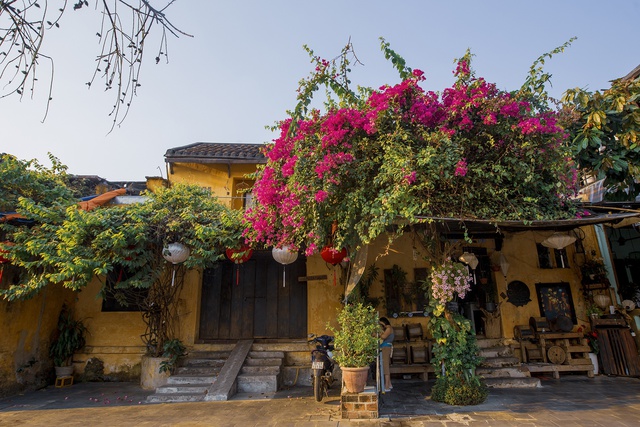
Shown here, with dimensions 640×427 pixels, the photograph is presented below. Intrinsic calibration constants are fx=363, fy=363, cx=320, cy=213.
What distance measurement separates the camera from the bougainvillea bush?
17.1 ft

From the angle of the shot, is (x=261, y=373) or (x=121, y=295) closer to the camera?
(x=261, y=373)

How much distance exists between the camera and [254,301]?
9359 mm

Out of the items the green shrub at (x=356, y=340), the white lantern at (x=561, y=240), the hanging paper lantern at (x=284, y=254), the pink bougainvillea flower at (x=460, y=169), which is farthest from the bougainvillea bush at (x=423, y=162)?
the white lantern at (x=561, y=240)

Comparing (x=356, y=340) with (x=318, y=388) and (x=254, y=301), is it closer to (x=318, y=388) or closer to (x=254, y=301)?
(x=318, y=388)

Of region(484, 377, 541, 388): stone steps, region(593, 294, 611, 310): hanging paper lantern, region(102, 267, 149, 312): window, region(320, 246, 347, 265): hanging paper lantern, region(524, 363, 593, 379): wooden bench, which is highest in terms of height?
region(320, 246, 347, 265): hanging paper lantern

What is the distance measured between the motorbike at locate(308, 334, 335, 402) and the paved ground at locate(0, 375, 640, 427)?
0.21m

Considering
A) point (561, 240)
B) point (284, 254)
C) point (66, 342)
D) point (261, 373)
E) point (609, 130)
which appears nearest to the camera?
point (609, 130)

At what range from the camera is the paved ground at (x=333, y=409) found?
5.29 meters

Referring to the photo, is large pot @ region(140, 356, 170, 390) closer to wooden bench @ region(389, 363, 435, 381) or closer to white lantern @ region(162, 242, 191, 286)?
white lantern @ region(162, 242, 191, 286)

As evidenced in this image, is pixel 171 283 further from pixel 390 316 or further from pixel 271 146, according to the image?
Result: pixel 390 316

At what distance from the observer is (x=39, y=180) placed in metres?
8.98

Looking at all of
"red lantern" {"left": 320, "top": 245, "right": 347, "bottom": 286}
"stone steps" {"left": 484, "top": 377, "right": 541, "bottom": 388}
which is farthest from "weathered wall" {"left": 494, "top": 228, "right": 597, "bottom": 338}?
"red lantern" {"left": 320, "top": 245, "right": 347, "bottom": 286}

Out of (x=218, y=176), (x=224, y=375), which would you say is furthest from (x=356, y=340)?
(x=218, y=176)

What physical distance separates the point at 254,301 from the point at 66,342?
4520 mm
